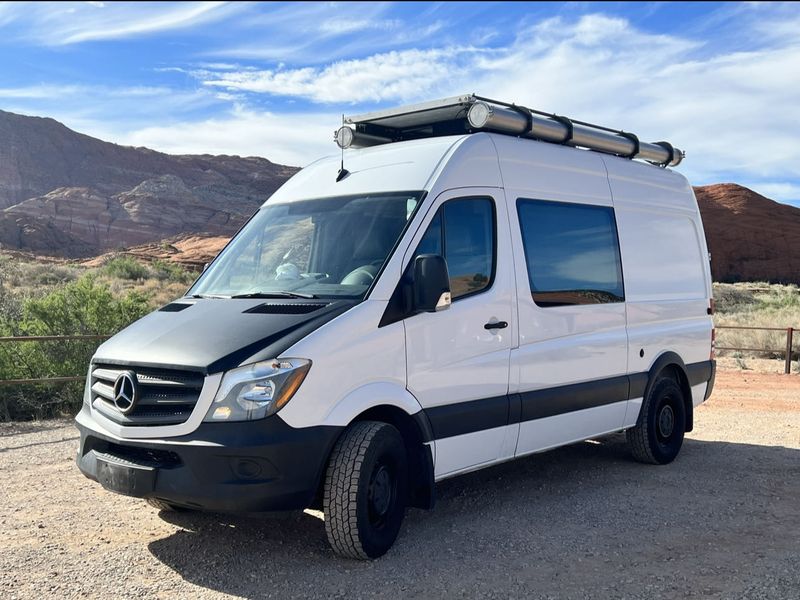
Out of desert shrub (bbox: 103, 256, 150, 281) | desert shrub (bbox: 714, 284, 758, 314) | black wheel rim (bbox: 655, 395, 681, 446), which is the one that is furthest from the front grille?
desert shrub (bbox: 103, 256, 150, 281)

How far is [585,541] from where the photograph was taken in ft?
17.9

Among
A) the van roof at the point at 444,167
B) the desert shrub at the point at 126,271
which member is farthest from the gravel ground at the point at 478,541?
the desert shrub at the point at 126,271

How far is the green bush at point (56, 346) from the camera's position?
1065 centimetres

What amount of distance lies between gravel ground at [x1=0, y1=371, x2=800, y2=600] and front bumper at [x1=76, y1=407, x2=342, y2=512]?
49cm

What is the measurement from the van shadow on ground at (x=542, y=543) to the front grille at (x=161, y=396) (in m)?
0.83

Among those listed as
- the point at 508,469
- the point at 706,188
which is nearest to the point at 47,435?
the point at 508,469

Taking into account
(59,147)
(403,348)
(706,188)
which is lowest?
(403,348)

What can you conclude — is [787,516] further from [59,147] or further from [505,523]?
[59,147]

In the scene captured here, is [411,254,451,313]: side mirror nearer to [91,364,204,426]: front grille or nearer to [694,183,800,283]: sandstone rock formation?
[91,364,204,426]: front grille

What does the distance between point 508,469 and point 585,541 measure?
2050 millimetres

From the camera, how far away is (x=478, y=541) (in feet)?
17.8

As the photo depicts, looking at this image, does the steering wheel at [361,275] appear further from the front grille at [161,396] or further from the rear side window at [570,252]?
the rear side window at [570,252]

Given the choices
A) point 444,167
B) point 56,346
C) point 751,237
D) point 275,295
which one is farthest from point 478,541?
point 751,237

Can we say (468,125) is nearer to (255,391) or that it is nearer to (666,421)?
(255,391)
